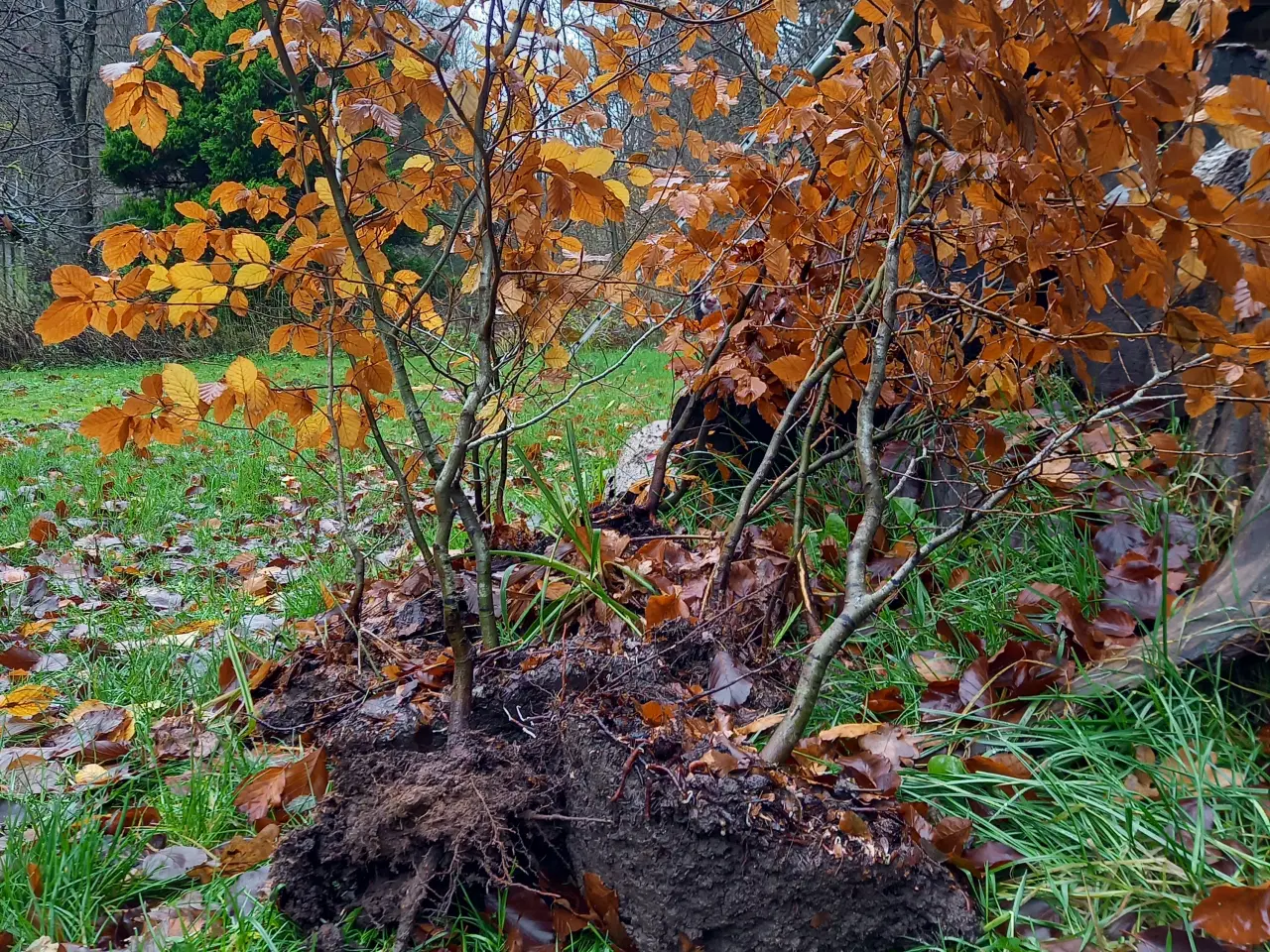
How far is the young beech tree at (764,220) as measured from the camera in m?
1.31

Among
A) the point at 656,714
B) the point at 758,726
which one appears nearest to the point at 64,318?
the point at 656,714

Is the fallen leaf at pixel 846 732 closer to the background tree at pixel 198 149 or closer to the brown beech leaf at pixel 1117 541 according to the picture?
the brown beech leaf at pixel 1117 541

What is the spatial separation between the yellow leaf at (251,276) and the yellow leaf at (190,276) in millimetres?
56

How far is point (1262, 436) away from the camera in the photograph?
1.93 meters

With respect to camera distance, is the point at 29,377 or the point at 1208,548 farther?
the point at 29,377

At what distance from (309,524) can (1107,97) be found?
12.2ft

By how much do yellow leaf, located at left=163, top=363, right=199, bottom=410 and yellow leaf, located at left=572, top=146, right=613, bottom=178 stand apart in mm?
868

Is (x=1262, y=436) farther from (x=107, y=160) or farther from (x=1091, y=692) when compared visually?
(x=107, y=160)

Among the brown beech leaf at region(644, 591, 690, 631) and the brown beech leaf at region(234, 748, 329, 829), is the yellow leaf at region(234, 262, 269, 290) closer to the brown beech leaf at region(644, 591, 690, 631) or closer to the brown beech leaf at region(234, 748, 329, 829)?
the brown beech leaf at region(234, 748, 329, 829)

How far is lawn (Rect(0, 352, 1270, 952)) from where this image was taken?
130 cm

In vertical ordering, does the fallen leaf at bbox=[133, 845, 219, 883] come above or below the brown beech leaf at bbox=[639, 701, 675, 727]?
below

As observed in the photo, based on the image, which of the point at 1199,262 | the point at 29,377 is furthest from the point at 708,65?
the point at 29,377

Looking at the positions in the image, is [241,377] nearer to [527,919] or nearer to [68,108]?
[527,919]

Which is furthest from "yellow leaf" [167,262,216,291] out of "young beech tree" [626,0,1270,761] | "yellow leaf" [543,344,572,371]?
"young beech tree" [626,0,1270,761]
